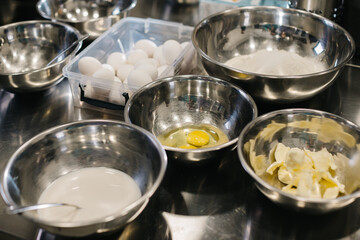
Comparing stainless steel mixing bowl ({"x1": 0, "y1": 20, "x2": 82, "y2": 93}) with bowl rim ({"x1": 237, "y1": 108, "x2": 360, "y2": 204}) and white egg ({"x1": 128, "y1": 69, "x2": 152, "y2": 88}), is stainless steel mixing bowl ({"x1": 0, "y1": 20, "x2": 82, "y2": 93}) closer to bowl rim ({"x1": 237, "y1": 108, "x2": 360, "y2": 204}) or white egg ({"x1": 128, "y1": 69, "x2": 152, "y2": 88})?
white egg ({"x1": 128, "y1": 69, "x2": 152, "y2": 88})

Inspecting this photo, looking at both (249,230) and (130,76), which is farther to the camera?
(130,76)

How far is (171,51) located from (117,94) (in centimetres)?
24

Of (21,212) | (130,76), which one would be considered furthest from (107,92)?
(21,212)

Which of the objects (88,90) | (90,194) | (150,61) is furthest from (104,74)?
(90,194)

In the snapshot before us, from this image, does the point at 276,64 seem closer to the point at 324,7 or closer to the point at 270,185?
the point at 324,7

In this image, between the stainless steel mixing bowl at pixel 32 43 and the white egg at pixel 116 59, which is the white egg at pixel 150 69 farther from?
the stainless steel mixing bowl at pixel 32 43

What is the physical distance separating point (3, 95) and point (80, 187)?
556mm

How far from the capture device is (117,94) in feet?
3.65

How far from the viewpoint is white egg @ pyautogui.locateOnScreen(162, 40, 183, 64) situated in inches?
48.7

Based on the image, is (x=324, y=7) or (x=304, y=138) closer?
(x=304, y=138)

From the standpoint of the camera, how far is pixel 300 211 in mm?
786

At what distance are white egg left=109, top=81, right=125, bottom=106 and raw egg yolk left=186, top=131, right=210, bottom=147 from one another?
0.23 m

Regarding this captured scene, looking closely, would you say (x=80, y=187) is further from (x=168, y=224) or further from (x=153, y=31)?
(x=153, y=31)

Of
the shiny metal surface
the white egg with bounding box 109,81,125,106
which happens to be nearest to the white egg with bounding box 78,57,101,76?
the white egg with bounding box 109,81,125,106
